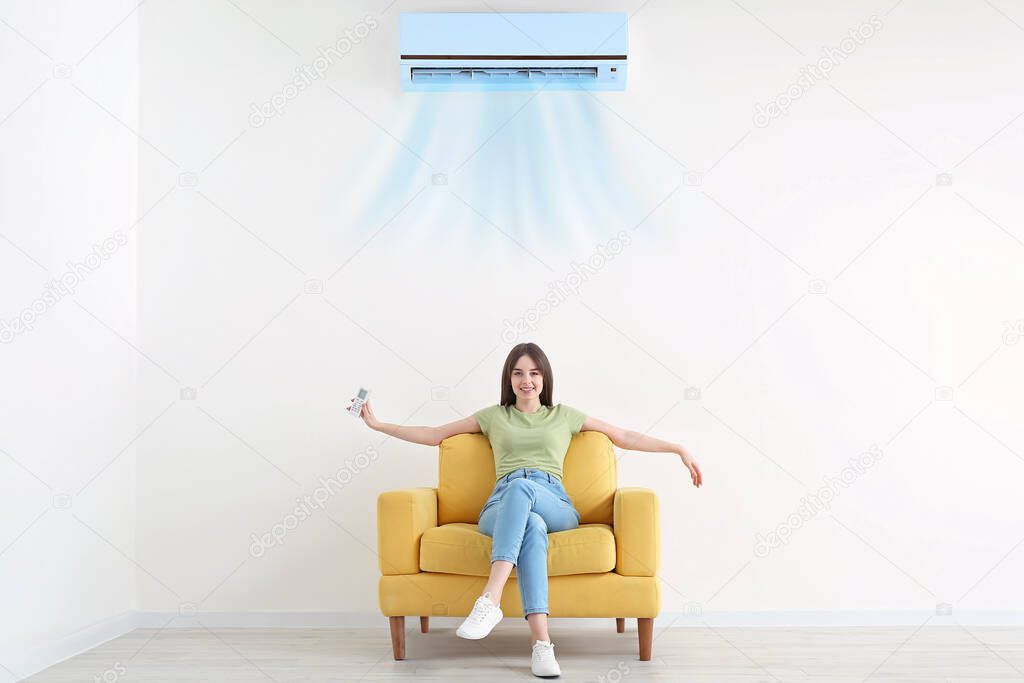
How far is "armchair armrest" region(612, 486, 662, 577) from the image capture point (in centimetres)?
303

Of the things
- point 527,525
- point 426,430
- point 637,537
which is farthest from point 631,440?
point 426,430

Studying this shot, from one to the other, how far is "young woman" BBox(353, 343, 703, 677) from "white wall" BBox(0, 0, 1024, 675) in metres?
0.32

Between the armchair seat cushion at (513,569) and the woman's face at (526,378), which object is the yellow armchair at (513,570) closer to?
the armchair seat cushion at (513,569)

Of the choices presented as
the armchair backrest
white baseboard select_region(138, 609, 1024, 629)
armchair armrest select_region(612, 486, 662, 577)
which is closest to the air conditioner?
the armchair backrest

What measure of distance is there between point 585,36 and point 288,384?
6.58 ft

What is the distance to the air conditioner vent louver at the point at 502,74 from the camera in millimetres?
3848

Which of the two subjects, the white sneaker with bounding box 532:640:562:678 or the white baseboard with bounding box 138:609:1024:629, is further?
the white baseboard with bounding box 138:609:1024:629

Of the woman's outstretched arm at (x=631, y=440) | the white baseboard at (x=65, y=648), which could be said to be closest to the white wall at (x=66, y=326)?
the white baseboard at (x=65, y=648)

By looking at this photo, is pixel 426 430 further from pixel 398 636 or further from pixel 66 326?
pixel 66 326

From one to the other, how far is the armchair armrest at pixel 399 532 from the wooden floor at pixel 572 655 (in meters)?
0.35

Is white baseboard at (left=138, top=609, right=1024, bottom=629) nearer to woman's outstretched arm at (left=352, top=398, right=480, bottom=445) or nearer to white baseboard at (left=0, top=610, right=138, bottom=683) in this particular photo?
white baseboard at (left=0, top=610, right=138, bottom=683)

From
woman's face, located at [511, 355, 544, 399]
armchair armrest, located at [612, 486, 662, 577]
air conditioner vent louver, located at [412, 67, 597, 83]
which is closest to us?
armchair armrest, located at [612, 486, 662, 577]

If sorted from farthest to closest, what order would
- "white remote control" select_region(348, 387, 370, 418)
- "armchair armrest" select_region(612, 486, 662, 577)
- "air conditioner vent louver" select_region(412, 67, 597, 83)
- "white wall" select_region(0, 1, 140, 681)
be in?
1. "air conditioner vent louver" select_region(412, 67, 597, 83)
2. "white remote control" select_region(348, 387, 370, 418)
3. "armchair armrest" select_region(612, 486, 662, 577)
4. "white wall" select_region(0, 1, 140, 681)

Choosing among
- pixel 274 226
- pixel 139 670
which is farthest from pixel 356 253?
pixel 139 670
